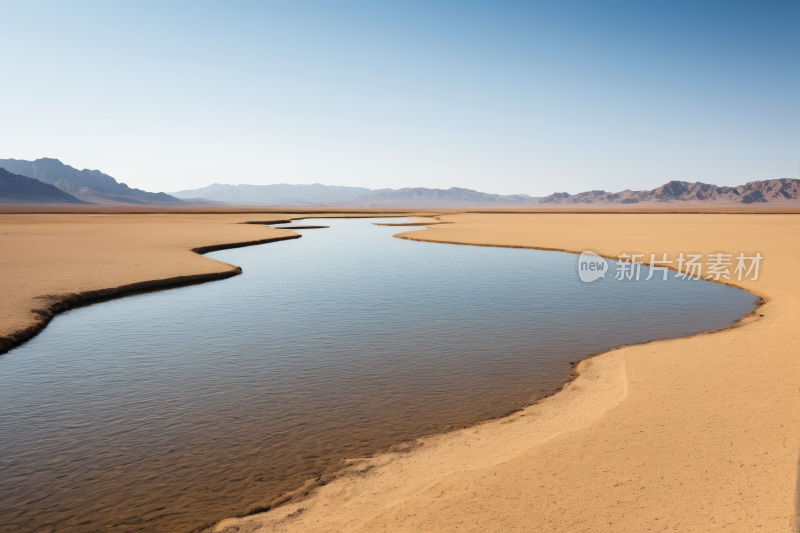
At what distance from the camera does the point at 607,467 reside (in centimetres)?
634

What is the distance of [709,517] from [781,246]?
112ft

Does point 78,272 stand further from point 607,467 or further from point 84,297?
point 607,467

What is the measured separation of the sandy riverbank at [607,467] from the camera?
5383 millimetres

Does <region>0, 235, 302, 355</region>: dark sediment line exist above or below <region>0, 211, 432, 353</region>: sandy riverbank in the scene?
below

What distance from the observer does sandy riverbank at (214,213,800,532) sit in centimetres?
538

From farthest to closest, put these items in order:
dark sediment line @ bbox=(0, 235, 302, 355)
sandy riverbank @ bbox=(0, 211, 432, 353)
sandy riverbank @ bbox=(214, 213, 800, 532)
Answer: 1. sandy riverbank @ bbox=(0, 211, 432, 353)
2. dark sediment line @ bbox=(0, 235, 302, 355)
3. sandy riverbank @ bbox=(214, 213, 800, 532)

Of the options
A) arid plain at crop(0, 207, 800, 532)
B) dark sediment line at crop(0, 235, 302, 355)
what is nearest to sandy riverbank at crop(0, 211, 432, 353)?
dark sediment line at crop(0, 235, 302, 355)

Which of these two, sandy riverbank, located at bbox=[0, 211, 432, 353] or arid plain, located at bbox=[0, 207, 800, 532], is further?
sandy riverbank, located at bbox=[0, 211, 432, 353]

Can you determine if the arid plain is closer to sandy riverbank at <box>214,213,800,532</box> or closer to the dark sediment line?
sandy riverbank at <box>214,213,800,532</box>

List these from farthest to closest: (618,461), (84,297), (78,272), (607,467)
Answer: (78,272) → (84,297) → (618,461) → (607,467)

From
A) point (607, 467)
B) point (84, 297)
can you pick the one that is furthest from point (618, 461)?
point (84, 297)

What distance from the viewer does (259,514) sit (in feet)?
19.0

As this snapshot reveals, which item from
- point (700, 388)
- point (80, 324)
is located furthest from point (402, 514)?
point (80, 324)

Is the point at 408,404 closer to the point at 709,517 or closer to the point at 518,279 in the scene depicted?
the point at 709,517
